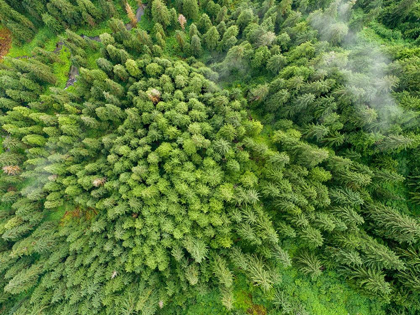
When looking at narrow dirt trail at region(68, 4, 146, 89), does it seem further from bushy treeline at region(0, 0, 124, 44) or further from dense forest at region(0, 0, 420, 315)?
dense forest at region(0, 0, 420, 315)

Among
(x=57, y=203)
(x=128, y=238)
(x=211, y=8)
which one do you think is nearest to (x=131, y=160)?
(x=128, y=238)

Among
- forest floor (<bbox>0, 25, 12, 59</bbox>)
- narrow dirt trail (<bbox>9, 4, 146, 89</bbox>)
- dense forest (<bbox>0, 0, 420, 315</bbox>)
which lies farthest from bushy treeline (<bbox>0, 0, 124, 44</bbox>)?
dense forest (<bbox>0, 0, 420, 315</bbox>)

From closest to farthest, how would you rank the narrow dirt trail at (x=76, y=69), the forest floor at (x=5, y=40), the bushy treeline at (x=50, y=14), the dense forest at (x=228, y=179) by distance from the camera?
1. the dense forest at (x=228, y=179)
2. the bushy treeline at (x=50, y=14)
3. the narrow dirt trail at (x=76, y=69)
4. the forest floor at (x=5, y=40)

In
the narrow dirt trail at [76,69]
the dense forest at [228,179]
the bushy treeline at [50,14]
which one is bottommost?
the dense forest at [228,179]

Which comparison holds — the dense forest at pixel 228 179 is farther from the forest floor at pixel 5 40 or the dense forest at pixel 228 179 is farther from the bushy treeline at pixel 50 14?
the forest floor at pixel 5 40

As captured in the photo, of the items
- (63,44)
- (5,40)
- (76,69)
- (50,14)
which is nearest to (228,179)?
(76,69)

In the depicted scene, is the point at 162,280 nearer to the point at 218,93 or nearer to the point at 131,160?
the point at 131,160

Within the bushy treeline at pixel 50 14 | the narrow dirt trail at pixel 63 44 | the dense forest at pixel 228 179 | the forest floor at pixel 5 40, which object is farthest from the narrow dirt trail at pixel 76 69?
the forest floor at pixel 5 40
